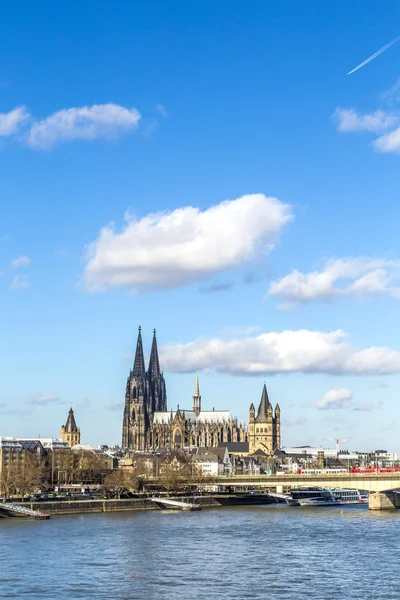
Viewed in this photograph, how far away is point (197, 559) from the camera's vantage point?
54.1 metres

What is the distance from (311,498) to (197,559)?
68.1 metres

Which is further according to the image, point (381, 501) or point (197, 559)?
point (381, 501)

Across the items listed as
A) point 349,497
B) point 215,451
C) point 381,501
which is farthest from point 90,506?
point 215,451

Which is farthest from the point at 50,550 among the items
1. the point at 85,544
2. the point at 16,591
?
the point at 16,591

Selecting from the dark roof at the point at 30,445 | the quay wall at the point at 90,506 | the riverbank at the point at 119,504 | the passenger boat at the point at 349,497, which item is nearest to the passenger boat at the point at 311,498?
the passenger boat at the point at 349,497

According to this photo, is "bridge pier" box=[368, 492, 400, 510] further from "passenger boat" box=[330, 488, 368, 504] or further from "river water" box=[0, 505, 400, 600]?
"river water" box=[0, 505, 400, 600]

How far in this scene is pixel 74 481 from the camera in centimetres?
13788

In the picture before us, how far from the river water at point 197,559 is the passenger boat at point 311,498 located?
33.0 m

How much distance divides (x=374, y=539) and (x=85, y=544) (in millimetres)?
19328

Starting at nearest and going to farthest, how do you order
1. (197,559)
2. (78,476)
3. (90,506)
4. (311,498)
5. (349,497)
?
(197,559)
(90,506)
(311,498)
(349,497)
(78,476)

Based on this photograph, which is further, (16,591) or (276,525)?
(276,525)

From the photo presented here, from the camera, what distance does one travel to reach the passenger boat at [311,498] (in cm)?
11600

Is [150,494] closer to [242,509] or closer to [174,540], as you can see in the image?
[242,509]

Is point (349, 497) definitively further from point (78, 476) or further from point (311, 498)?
point (78, 476)
